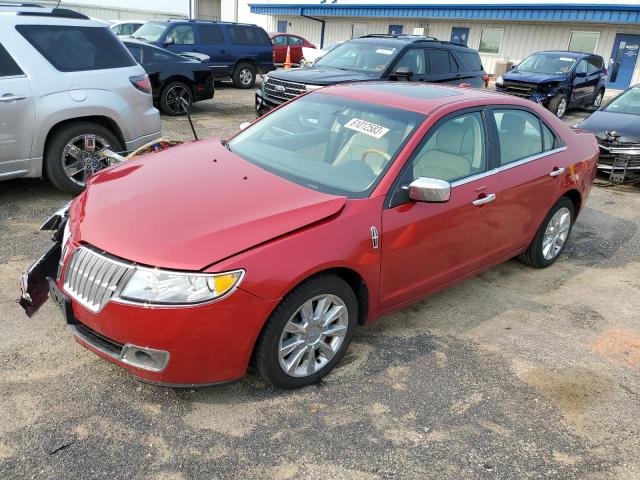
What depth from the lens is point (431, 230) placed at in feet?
Result: 11.6

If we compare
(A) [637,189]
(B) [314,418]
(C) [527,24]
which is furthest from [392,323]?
(C) [527,24]

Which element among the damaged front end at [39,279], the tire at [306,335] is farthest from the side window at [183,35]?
the tire at [306,335]

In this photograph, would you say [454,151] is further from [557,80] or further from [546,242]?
[557,80]

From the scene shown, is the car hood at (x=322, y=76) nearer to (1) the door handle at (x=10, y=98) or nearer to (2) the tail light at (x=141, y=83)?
(2) the tail light at (x=141, y=83)

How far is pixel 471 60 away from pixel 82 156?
27.0ft

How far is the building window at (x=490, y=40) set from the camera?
981 inches

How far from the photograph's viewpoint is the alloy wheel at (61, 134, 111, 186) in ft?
18.9

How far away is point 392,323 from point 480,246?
862mm

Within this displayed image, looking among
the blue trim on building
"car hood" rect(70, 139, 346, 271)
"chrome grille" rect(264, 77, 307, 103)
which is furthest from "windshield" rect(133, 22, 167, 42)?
the blue trim on building

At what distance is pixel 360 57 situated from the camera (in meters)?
9.91

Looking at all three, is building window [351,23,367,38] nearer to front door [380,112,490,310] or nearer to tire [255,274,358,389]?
front door [380,112,490,310]

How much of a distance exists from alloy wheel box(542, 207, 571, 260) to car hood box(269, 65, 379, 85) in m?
4.69

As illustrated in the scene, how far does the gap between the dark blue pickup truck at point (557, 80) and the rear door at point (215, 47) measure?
7194 millimetres

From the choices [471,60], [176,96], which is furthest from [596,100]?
[176,96]
